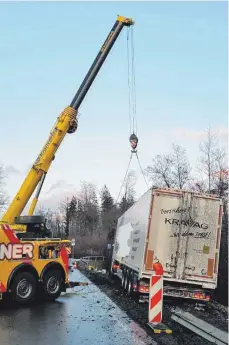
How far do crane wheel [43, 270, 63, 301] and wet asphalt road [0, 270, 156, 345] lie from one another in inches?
15.9

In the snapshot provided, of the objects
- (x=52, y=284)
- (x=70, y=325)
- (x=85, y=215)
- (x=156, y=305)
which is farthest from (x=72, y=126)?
(x=85, y=215)

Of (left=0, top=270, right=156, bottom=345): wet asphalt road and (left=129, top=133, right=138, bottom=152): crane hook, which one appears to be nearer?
(left=0, top=270, right=156, bottom=345): wet asphalt road

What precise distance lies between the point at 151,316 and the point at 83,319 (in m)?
1.78

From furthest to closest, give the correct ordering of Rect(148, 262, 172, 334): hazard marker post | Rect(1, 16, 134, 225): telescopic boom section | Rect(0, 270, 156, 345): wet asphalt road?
Rect(1, 16, 134, 225): telescopic boom section
Rect(148, 262, 172, 334): hazard marker post
Rect(0, 270, 156, 345): wet asphalt road

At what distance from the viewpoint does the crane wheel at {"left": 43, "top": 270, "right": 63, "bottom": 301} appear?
13.3m

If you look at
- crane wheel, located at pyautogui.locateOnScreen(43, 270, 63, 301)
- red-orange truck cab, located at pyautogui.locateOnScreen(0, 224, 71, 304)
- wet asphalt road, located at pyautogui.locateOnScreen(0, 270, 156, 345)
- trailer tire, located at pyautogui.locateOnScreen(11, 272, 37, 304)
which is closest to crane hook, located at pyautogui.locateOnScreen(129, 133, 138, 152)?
red-orange truck cab, located at pyautogui.locateOnScreen(0, 224, 71, 304)

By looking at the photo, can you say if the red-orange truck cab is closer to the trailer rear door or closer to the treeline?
the trailer rear door

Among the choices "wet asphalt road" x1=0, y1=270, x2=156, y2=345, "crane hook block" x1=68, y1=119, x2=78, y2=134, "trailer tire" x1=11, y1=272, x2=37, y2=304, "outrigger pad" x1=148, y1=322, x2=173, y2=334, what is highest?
"crane hook block" x1=68, y1=119, x2=78, y2=134

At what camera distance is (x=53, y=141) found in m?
17.6

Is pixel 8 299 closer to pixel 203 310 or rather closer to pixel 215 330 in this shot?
pixel 203 310

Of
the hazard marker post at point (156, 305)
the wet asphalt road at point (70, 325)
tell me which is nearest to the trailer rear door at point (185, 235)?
the wet asphalt road at point (70, 325)

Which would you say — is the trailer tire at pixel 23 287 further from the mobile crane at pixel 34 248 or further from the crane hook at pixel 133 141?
the crane hook at pixel 133 141

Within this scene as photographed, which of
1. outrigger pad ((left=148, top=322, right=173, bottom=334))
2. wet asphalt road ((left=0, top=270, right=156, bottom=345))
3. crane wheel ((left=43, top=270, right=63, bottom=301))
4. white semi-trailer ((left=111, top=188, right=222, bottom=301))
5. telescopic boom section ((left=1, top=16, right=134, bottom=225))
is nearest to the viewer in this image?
wet asphalt road ((left=0, top=270, right=156, bottom=345))

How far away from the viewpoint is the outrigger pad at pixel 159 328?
27.9 ft
